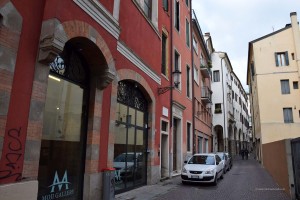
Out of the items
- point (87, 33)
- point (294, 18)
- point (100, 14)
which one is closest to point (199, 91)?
point (294, 18)

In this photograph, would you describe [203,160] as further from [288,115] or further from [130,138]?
[288,115]

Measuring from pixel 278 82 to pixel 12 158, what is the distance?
98.1 feet

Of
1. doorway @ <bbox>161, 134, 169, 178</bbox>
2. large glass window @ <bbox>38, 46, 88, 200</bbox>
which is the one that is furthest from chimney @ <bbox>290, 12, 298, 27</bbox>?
large glass window @ <bbox>38, 46, 88, 200</bbox>

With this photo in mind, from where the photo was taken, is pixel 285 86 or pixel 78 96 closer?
pixel 78 96

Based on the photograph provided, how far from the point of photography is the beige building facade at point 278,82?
96.5ft

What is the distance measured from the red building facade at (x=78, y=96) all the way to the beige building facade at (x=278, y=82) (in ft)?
61.5

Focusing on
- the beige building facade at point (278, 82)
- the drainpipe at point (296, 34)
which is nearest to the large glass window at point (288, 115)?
the beige building facade at point (278, 82)

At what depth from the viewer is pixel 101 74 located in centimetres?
824

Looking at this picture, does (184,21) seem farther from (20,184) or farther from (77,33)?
(20,184)

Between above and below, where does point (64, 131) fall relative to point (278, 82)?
below

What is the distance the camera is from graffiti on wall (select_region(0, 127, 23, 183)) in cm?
490

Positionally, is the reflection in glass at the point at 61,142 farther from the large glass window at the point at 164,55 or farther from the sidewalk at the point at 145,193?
the large glass window at the point at 164,55

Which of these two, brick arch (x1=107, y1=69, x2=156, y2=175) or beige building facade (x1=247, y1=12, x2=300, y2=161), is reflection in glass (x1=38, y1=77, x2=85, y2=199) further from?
beige building facade (x1=247, y1=12, x2=300, y2=161)

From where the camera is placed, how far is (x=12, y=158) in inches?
200
